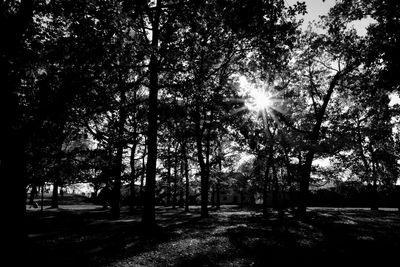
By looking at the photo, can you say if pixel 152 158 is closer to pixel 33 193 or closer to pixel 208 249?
pixel 208 249

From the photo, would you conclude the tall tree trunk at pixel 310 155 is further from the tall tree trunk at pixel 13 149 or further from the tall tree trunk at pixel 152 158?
the tall tree trunk at pixel 13 149

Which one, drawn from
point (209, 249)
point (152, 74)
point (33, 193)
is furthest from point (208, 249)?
point (33, 193)

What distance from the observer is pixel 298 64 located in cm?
2509

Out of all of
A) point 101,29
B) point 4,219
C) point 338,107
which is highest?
point 338,107

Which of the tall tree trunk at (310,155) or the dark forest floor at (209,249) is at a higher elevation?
the tall tree trunk at (310,155)

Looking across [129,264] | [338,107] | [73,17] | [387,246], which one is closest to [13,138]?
[73,17]

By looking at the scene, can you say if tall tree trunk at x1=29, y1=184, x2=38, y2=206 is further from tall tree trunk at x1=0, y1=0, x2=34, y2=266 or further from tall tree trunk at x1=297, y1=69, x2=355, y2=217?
tall tree trunk at x1=297, y1=69, x2=355, y2=217

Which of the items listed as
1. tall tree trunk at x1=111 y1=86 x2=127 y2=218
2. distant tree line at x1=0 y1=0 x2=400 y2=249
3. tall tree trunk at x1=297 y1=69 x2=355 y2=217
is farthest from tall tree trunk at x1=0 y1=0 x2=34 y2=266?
tall tree trunk at x1=297 y1=69 x2=355 y2=217

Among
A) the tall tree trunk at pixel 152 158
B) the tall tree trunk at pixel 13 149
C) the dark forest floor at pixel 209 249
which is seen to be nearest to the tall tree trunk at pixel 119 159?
the tall tree trunk at pixel 152 158

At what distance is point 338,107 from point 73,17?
89.2 ft

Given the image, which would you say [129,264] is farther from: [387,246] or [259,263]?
[387,246]

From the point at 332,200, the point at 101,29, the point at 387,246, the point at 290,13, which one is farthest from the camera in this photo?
the point at 332,200

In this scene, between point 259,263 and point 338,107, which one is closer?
point 259,263

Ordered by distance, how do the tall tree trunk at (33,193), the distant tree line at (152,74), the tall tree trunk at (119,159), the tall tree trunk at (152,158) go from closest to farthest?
the distant tree line at (152,74)
the tall tree trunk at (152,158)
the tall tree trunk at (119,159)
the tall tree trunk at (33,193)
